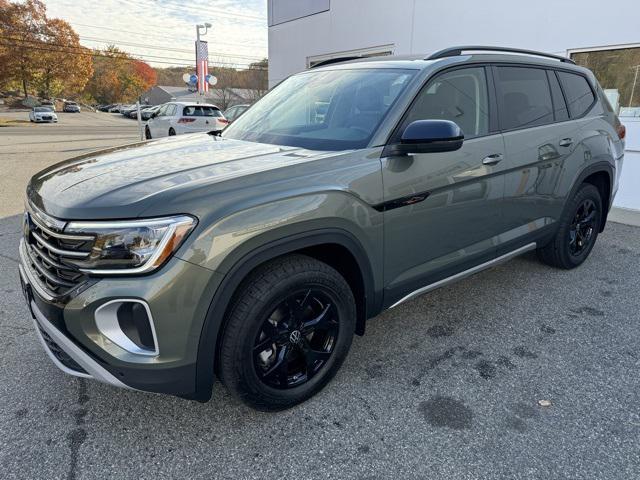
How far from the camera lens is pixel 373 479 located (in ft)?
6.40

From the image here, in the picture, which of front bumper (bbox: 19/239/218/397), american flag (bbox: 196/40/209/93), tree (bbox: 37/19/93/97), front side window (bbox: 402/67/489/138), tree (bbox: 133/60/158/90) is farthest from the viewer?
tree (bbox: 133/60/158/90)

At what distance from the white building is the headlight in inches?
226

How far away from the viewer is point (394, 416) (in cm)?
233

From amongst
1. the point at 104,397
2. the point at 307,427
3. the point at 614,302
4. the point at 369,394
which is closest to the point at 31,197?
the point at 104,397

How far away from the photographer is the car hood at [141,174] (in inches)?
74.0

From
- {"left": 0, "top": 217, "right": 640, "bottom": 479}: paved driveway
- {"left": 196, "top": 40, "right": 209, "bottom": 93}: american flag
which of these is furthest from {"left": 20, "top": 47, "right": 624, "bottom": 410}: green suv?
{"left": 196, "top": 40, "right": 209, "bottom": 93}: american flag

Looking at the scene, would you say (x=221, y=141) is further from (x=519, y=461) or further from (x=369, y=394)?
(x=519, y=461)

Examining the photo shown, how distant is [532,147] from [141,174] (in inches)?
103

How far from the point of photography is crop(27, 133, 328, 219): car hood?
6.17ft

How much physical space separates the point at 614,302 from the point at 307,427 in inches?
110

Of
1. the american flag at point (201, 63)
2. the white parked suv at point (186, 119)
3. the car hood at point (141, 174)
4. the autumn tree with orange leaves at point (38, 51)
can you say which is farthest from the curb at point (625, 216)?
the autumn tree with orange leaves at point (38, 51)

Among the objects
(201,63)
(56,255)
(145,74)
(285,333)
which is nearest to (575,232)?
(285,333)

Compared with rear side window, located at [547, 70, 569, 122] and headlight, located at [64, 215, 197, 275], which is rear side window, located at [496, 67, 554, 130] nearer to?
rear side window, located at [547, 70, 569, 122]

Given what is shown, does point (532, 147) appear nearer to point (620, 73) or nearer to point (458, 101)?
point (458, 101)
